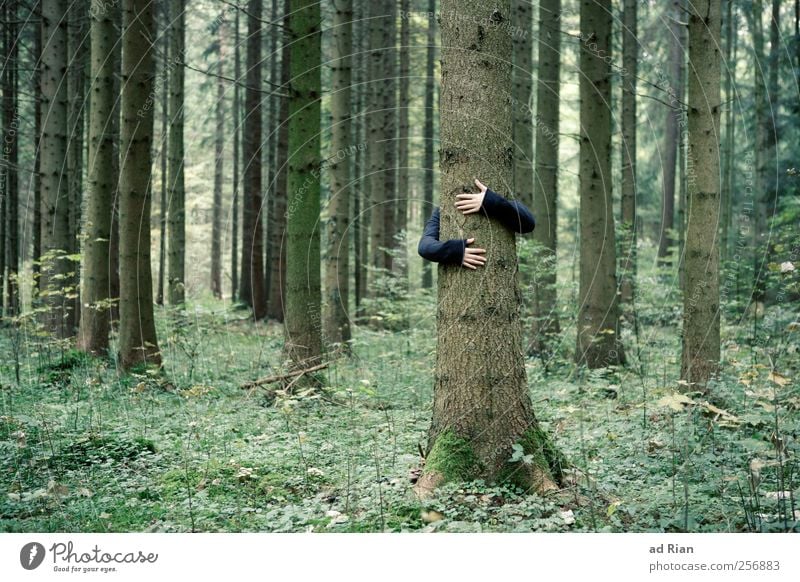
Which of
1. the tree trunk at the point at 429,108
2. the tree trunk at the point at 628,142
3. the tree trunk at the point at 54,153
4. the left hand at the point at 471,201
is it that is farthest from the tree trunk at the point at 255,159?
the left hand at the point at 471,201

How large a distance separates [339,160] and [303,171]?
3.99 meters

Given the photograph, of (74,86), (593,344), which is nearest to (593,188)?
(593,344)

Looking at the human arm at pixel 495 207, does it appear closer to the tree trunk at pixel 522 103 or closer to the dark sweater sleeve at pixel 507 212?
the dark sweater sleeve at pixel 507 212

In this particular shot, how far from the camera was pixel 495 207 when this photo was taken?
5.48m

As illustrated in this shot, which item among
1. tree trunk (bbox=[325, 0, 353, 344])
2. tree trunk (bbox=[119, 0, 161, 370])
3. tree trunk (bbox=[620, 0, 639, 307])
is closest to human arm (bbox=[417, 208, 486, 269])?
tree trunk (bbox=[119, 0, 161, 370])

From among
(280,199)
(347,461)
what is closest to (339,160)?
(280,199)

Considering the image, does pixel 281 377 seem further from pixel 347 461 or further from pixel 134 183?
pixel 134 183

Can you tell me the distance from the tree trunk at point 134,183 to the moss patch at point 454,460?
6234 mm

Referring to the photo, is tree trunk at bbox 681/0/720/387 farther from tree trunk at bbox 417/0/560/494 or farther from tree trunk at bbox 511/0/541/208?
tree trunk at bbox 511/0/541/208

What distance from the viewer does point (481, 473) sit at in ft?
17.8

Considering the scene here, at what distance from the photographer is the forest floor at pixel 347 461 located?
196 inches

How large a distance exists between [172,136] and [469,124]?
12.3 meters

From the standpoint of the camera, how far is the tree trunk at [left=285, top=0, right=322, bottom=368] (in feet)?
31.5
